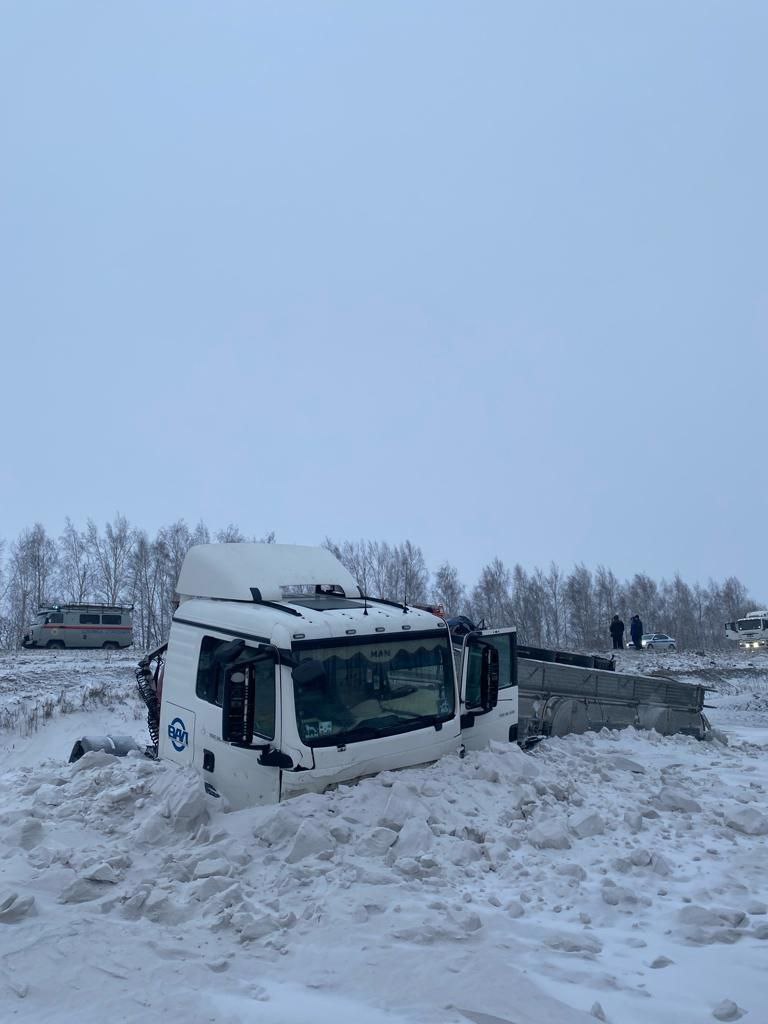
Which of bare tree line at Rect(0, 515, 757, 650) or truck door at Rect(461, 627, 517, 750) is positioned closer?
truck door at Rect(461, 627, 517, 750)

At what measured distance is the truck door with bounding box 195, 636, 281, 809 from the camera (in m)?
5.96

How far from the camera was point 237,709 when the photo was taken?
19.5 feet

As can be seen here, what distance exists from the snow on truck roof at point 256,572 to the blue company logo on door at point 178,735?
1.35 metres

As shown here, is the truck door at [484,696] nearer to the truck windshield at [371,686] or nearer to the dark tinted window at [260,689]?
the truck windshield at [371,686]

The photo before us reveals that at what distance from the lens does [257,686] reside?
6480mm

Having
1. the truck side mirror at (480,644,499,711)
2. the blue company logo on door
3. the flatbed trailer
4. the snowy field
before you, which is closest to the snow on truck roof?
the blue company logo on door

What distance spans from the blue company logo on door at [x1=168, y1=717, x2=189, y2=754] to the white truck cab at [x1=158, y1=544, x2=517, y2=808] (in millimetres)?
26

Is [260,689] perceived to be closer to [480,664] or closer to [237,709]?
[237,709]

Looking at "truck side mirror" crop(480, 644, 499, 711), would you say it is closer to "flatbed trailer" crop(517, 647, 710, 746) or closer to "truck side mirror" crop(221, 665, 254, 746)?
"truck side mirror" crop(221, 665, 254, 746)

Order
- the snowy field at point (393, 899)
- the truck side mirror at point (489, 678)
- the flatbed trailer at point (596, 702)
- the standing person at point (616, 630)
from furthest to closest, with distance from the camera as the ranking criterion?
the standing person at point (616, 630), the flatbed trailer at point (596, 702), the truck side mirror at point (489, 678), the snowy field at point (393, 899)

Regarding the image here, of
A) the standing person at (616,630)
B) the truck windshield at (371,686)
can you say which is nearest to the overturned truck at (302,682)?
the truck windshield at (371,686)

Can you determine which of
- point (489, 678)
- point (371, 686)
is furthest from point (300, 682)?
point (489, 678)

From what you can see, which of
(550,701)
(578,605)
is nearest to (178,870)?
(550,701)

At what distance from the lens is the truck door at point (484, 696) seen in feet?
25.5
